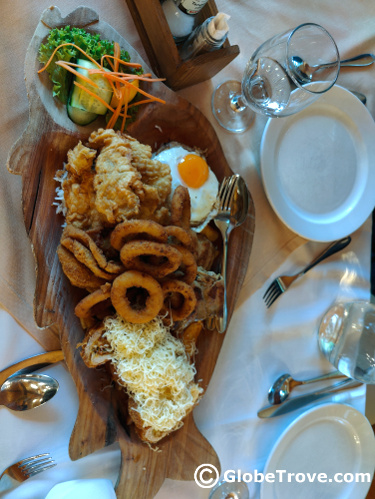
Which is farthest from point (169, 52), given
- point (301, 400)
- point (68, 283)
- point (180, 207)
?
point (301, 400)

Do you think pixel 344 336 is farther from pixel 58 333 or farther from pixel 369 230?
pixel 58 333

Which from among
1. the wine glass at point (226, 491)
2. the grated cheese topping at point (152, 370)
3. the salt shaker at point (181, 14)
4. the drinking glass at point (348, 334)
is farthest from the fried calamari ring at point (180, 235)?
the wine glass at point (226, 491)

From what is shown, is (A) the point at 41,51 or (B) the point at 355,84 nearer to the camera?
(A) the point at 41,51

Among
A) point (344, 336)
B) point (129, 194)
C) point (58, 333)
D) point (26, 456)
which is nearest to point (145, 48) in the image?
point (129, 194)

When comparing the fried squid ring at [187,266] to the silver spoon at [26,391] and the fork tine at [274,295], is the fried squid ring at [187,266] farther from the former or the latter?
the silver spoon at [26,391]

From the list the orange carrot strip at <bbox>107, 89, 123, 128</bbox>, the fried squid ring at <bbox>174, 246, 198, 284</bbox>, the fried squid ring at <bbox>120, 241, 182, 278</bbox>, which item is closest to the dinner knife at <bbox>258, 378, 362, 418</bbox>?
the fried squid ring at <bbox>174, 246, 198, 284</bbox>

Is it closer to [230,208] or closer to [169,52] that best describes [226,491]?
[230,208]
